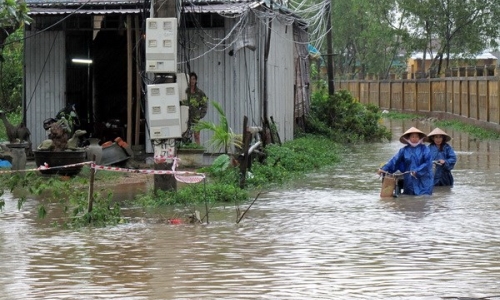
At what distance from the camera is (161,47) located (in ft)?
45.7

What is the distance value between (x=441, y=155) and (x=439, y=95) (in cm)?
2598

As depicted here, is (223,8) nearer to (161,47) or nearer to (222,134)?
(222,134)

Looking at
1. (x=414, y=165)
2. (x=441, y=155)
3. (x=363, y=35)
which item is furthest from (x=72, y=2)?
(x=363, y=35)

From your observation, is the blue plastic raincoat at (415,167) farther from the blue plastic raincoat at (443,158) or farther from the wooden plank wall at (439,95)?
the wooden plank wall at (439,95)

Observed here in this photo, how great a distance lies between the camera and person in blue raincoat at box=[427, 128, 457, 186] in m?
16.3

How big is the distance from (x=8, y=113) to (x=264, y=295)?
25.1m

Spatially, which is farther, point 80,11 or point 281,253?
point 80,11

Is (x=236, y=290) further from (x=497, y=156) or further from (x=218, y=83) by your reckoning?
(x=497, y=156)

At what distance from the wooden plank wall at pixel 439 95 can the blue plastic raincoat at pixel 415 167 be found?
15245mm

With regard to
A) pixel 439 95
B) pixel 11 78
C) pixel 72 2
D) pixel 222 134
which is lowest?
pixel 222 134

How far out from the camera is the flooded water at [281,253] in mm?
8648

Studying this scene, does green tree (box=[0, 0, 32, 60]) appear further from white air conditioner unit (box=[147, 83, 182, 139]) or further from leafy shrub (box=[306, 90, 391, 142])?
leafy shrub (box=[306, 90, 391, 142])

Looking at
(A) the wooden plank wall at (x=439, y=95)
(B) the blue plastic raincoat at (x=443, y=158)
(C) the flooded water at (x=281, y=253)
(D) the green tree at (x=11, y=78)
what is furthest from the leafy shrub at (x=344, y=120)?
(C) the flooded water at (x=281, y=253)

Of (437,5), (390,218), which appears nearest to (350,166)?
(390,218)
